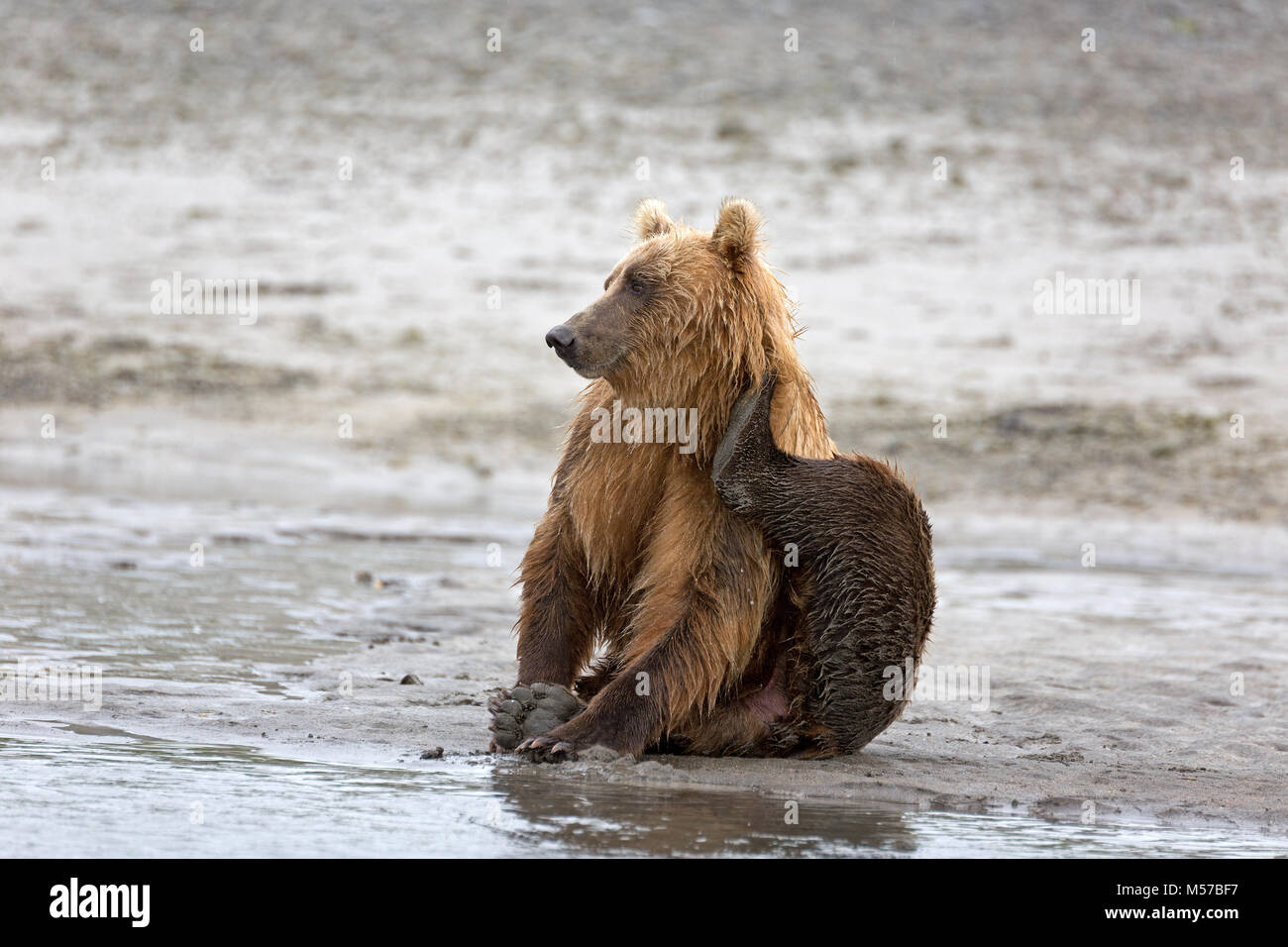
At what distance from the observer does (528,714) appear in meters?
5.09

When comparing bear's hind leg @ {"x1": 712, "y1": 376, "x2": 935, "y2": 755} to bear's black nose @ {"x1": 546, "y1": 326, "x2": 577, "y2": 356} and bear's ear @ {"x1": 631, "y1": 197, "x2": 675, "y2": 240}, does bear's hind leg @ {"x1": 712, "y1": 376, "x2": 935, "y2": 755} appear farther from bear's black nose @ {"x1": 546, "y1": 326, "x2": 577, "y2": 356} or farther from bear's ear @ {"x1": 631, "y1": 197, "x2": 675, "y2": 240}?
bear's ear @ {"x1": 631, "y1": 197, "x2": 675, "y2": 240}

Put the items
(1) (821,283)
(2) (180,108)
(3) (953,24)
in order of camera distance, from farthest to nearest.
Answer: (3) (953,24) → (2) (180,108) → (1) (821,283)

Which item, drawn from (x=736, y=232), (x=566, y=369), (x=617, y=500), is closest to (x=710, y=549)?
(x=617, y=500)

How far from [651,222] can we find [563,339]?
2.45 ft

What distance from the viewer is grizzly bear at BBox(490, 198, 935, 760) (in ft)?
16.6

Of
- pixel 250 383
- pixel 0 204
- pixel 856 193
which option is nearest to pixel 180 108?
pixel 0 204

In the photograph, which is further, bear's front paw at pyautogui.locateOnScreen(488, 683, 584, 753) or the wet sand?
the wet sand

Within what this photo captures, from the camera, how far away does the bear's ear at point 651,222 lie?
5562 mm

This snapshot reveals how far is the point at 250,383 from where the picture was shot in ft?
49.2

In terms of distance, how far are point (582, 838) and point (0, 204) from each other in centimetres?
1610

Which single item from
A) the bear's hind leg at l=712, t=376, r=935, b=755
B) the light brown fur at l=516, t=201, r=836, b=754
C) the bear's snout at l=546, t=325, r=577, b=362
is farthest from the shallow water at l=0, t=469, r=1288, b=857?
the bear's snout at l=546, t=325, r=577, b=362

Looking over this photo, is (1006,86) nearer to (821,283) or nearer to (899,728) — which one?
(821,283)

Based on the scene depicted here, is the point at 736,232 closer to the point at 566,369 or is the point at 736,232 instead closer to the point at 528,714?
the point at 528,714

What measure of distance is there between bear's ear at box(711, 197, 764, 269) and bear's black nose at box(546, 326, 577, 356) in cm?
61
